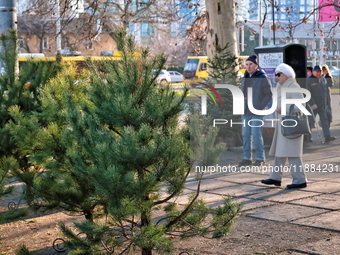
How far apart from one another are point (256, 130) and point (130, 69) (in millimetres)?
1724

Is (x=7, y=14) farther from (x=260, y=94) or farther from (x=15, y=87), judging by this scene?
(x=260, y=94)

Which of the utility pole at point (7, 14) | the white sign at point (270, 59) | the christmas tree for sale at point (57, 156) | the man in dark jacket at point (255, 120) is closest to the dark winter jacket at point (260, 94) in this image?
the man in dark jacket at point (255, 120)

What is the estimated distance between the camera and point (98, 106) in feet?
12.9

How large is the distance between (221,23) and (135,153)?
7.44 m

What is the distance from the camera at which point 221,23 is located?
10438 millimetres

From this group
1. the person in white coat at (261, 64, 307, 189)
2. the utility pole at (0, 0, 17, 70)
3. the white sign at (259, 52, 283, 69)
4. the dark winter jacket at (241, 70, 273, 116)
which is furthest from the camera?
the white sign at (259, 52, 283, 69)

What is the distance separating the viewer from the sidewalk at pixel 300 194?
198 inches

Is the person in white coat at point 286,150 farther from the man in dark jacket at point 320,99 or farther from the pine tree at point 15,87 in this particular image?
the pine tree at point 15,87

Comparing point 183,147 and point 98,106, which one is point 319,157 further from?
point 98,106

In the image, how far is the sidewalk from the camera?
5.04 meters

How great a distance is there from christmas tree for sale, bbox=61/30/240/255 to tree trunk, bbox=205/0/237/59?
21.7ft

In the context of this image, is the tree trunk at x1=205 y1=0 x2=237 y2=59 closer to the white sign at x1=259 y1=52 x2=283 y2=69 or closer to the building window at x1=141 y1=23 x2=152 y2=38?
the white sign at x1=259 y1=52 x2=283 y2=69

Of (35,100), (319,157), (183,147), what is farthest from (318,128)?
(35,100)

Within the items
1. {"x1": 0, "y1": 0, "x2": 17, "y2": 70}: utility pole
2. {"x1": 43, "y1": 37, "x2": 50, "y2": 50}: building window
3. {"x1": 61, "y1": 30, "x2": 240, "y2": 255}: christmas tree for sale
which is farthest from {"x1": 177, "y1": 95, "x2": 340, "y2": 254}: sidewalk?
{"x1": 43, "y1": 37, "x2": 50, "y2": 50}: building window
